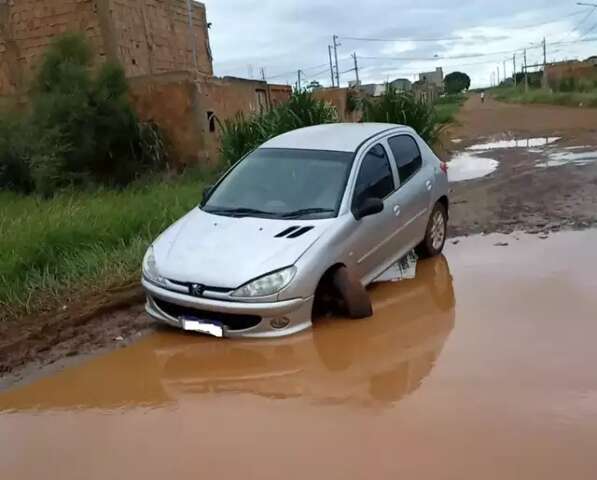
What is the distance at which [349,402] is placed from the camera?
14.1 feet

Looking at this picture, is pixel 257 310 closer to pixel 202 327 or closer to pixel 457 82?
pixel 202 327

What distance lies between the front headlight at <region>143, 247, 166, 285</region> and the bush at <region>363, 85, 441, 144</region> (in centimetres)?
1008

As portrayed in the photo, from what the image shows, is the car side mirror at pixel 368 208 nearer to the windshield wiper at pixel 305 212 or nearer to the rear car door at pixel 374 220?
the rear car door at pixel 374 220

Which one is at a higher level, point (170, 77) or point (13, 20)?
point (13, 20)

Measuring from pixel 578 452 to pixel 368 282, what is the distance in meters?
2.94

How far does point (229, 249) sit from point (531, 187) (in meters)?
8.24

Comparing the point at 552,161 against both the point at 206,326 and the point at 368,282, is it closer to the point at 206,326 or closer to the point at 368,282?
the point at 368,282

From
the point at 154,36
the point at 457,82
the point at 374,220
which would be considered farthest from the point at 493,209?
the point at 457,82

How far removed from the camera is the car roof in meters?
6.79

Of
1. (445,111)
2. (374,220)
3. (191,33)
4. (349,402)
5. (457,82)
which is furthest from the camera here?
(457,82)

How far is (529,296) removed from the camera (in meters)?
6.11

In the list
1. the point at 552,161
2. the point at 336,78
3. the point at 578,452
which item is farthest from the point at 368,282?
the point at 336,78

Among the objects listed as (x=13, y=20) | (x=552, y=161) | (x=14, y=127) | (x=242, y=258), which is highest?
(x=13, y=20)

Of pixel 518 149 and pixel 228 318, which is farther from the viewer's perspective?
pixel 518 149
